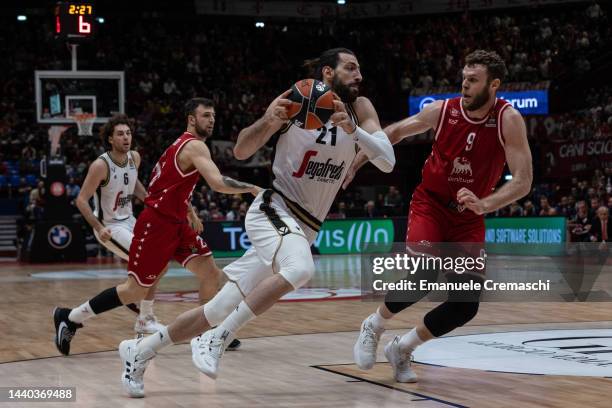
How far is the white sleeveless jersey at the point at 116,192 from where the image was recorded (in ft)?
28.8

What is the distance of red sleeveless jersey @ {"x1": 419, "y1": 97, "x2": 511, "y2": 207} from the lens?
5.89 metres

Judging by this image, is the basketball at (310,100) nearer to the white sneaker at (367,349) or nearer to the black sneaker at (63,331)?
the white sneaker at (367,349)

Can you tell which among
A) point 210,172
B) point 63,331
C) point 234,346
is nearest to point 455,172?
point 210,172

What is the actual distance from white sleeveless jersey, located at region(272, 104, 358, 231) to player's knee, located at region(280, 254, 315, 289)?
0.52 m

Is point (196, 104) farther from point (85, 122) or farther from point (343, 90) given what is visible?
point (85, 122)

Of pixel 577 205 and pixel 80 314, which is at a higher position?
pixel 577 205

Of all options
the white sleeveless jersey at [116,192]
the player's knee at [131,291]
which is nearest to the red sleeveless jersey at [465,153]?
the player's knee at [131,291]

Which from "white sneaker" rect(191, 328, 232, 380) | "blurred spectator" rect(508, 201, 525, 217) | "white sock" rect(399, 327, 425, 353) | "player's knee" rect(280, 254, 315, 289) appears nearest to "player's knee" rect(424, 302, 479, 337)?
"white sock" rect(399, 327, 425, 353)

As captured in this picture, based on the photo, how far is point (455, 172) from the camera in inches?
236

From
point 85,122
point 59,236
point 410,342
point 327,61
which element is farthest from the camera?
point 59,236

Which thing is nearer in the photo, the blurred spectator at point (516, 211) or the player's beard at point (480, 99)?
the player's beard at point (480, 99)

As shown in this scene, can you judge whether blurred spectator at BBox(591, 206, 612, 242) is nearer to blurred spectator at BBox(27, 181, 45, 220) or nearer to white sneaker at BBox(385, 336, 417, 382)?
white sneaker at BBox(385, 336, 417, 382)

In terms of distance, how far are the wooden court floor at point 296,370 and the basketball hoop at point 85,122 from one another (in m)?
Result: 8.32

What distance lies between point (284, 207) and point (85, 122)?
13817 millimetres
